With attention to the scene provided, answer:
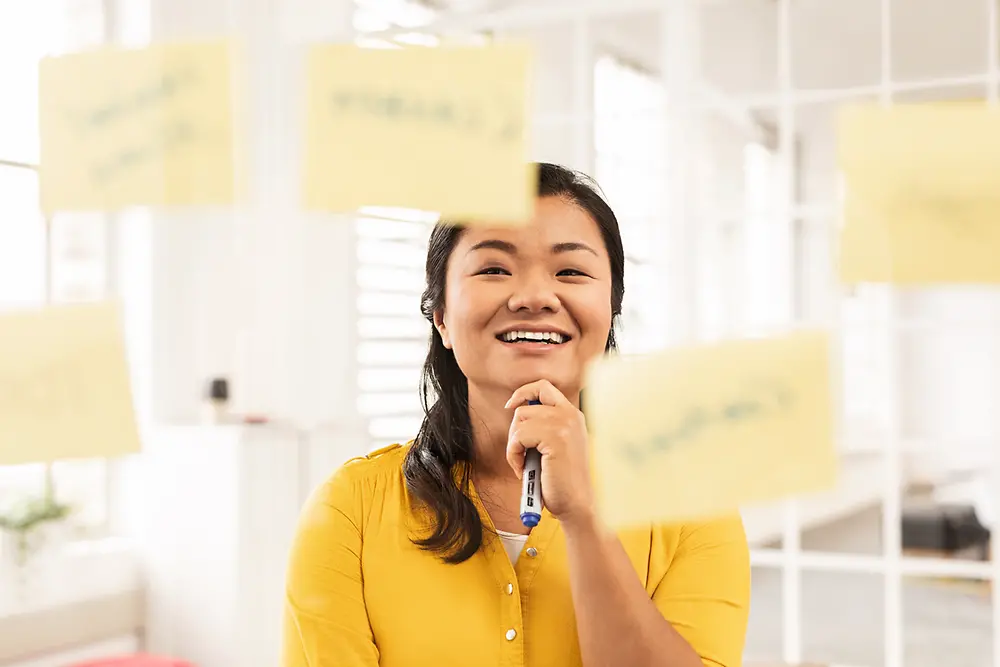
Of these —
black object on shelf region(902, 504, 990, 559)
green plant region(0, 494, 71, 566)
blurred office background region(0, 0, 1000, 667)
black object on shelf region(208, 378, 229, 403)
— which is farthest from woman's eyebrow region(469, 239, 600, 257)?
black object on shelf region(902, 504, 990, 559)

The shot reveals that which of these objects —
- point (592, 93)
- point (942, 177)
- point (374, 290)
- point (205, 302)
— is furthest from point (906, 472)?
point (942, 177)

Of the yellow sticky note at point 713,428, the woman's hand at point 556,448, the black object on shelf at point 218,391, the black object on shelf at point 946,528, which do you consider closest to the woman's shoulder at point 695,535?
the woman's hand at point 556,448

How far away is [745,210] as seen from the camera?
2.74 m

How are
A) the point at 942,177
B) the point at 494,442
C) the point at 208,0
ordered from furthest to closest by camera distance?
1. the point at 208,0
2. the point at 494,442
3. the point at 942,177

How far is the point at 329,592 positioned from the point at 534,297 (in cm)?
→ 36

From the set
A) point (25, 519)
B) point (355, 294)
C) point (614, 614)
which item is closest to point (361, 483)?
point (614, 614)

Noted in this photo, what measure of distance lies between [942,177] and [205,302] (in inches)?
97.7

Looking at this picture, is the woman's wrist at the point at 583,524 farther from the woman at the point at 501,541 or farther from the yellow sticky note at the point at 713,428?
the yellow sticky note at the point at 713,428

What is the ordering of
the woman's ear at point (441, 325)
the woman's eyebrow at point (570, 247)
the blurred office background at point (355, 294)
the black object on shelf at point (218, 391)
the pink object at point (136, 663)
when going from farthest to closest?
the black object on shelf at point (218, 391) → the blurred office background at point (355, 294) → the pink object at point (136, 663) → the woman's ear at point (441, 325) → the woman's eyebrow at point (570, 247)

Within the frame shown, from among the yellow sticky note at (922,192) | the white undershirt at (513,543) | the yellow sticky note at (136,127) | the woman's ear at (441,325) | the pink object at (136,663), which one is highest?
the yellow sticky note at (136,127)

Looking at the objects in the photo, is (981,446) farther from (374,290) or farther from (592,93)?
(374,290)

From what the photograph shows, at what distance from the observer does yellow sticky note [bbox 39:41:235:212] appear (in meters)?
0.52

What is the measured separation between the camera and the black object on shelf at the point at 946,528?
299cm

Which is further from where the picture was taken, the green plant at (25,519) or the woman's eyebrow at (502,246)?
the green plant at (25,519)
